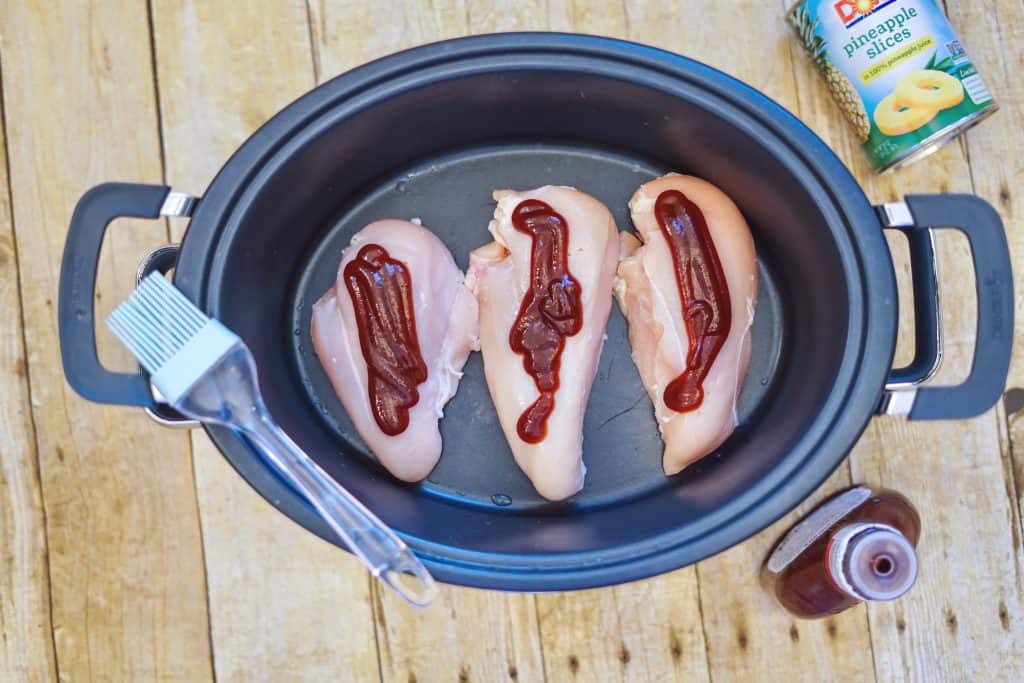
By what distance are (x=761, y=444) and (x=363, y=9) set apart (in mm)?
770

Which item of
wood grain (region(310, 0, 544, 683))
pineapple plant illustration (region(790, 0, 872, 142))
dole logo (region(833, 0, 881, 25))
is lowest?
wood grain (region(310, 0, 544, 683))

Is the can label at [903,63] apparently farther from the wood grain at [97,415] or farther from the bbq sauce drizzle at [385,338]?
the wood grain at [97,415]

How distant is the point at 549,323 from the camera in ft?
3.31

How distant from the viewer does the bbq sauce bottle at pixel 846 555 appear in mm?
899

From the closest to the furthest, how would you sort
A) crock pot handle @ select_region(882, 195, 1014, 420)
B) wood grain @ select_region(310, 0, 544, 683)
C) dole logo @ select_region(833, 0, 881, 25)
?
crock pot handle @ select_region(882, 195, 1014, 420) → dole logo @ select_region(833, 0, 881, 25) → wood grain @ select_region(310, 0, 544, 683)

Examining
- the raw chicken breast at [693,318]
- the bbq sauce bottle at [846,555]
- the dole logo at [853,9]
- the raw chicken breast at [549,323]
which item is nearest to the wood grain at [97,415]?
the raw chicken breast at [549,323]

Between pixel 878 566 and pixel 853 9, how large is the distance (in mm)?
648

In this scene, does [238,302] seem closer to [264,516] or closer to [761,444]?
[264,516]

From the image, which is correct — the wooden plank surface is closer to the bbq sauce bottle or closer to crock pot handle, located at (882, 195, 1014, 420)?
the bbq sauce bottle

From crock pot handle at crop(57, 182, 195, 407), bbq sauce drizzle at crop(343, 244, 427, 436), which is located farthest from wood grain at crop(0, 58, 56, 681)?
bbq sauce drizzle at crop(343, 244, 427, 436)

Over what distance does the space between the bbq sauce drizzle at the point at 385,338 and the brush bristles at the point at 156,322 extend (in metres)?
0.22

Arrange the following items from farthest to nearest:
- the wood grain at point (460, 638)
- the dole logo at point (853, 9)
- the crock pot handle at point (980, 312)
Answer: the wood grain at point (460, 638) < the dole logo at point (853, 9) < the crock pot handle at point (980, 312)

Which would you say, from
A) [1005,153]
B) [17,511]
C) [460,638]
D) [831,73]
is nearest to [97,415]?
[17,511]

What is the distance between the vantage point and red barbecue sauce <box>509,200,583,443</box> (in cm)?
100
